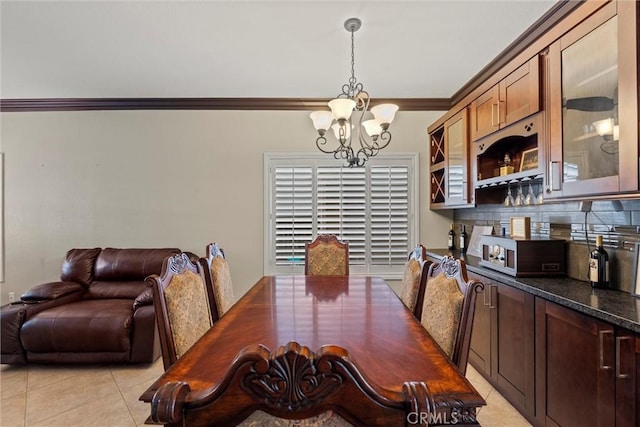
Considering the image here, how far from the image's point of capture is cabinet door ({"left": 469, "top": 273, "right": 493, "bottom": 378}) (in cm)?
234

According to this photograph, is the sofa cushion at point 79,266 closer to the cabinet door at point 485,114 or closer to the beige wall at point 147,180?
the beige wall at point 147,180

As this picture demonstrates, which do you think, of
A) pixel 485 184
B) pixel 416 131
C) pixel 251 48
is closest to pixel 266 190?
pixel 251 48

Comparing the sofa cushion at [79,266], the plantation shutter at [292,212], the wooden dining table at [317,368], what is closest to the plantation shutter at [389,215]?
the plantation shutter at [292,212]

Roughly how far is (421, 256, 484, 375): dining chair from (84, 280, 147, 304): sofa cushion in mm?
2936

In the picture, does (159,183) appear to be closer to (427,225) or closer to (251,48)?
(251,48)

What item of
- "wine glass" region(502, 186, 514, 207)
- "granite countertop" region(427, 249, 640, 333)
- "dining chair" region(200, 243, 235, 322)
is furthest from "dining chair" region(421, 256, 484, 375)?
"wine glass" region(502, 186, 514, 207)

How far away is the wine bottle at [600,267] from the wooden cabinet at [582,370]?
1.09 ft

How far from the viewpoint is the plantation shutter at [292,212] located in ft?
12.1

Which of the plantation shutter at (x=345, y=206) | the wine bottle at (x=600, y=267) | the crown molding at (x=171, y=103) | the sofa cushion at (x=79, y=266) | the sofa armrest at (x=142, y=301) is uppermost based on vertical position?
the crown molding at (x=171, y=103)

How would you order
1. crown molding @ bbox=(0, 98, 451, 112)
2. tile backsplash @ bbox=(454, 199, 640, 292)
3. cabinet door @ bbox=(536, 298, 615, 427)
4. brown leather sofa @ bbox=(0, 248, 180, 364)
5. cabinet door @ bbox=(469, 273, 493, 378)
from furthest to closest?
1. crown molding @ bbox=(0, 98, 451, 112)
2. brown leather sofa @ bbox=(0, 248, 180, 364)
3. cabinet door @ bbox=(469, 273, 493, 378)
4. tile backsplash @ bbox=(454, 199, 640, 292)
5. cabinet door @ bbox=(536, 298, 615, 427)

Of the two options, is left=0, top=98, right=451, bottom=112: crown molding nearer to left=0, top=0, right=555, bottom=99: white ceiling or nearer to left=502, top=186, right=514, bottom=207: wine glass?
left=0, top=0, right=555, bottom=99: white ceiling

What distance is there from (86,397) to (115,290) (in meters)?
1.18

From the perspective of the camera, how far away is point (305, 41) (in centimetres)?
242

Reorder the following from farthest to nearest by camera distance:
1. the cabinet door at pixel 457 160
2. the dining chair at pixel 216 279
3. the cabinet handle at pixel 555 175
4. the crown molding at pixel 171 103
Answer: the crown molding at pixel 171 103 → the cabinet door at pixel 457 160 → the dining chair at pixel 216 279 → the cabinet handle at pixel 555 175
